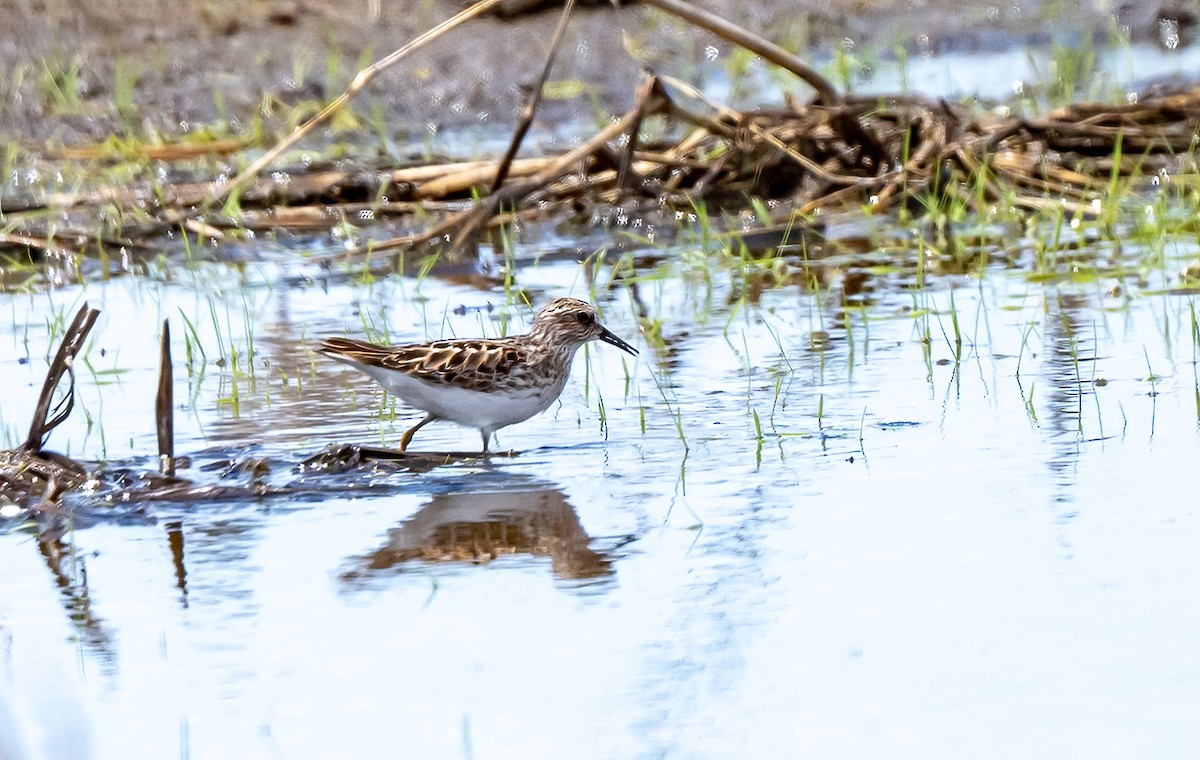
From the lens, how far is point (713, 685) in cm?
409

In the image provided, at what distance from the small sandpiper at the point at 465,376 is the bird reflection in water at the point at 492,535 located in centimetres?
68

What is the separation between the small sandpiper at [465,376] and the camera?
21.0 ft

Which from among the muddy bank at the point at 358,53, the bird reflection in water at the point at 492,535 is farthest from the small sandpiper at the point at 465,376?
the muddy bank at the point at 358,53

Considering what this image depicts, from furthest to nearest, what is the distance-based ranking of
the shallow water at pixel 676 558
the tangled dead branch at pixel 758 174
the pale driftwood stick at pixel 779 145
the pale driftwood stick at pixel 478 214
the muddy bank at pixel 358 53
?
the muddy bank at pixel 358 53 → the pale driftwood stick at pixel 779 145 → the tangled dead branch at pixel 758 174 → the pale driftwood stick at pixel 478 214 → the shallow water at pixel 676 558

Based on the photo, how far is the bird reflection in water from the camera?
5031 millimetres

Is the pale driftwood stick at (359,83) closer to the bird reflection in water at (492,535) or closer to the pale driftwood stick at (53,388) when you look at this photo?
the pale driftwood stick at (53,388)

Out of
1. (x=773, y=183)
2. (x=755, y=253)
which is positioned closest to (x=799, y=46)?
(x=773, y=183)

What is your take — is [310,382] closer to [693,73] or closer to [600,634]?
[600,634]

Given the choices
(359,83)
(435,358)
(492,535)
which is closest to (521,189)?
(359,83)

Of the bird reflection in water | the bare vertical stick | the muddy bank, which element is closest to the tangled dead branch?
the muddy bank

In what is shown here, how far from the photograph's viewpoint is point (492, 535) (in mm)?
5320

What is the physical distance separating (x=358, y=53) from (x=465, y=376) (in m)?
8.43

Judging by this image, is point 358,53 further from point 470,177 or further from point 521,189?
point 521,189

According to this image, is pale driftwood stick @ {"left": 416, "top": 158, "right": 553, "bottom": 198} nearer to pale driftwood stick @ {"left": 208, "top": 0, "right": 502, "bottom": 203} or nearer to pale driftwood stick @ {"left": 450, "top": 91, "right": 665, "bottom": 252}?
pale driftwood stick @ {"left": 450, "top": 91, "right": 665, "bottom": 252}
